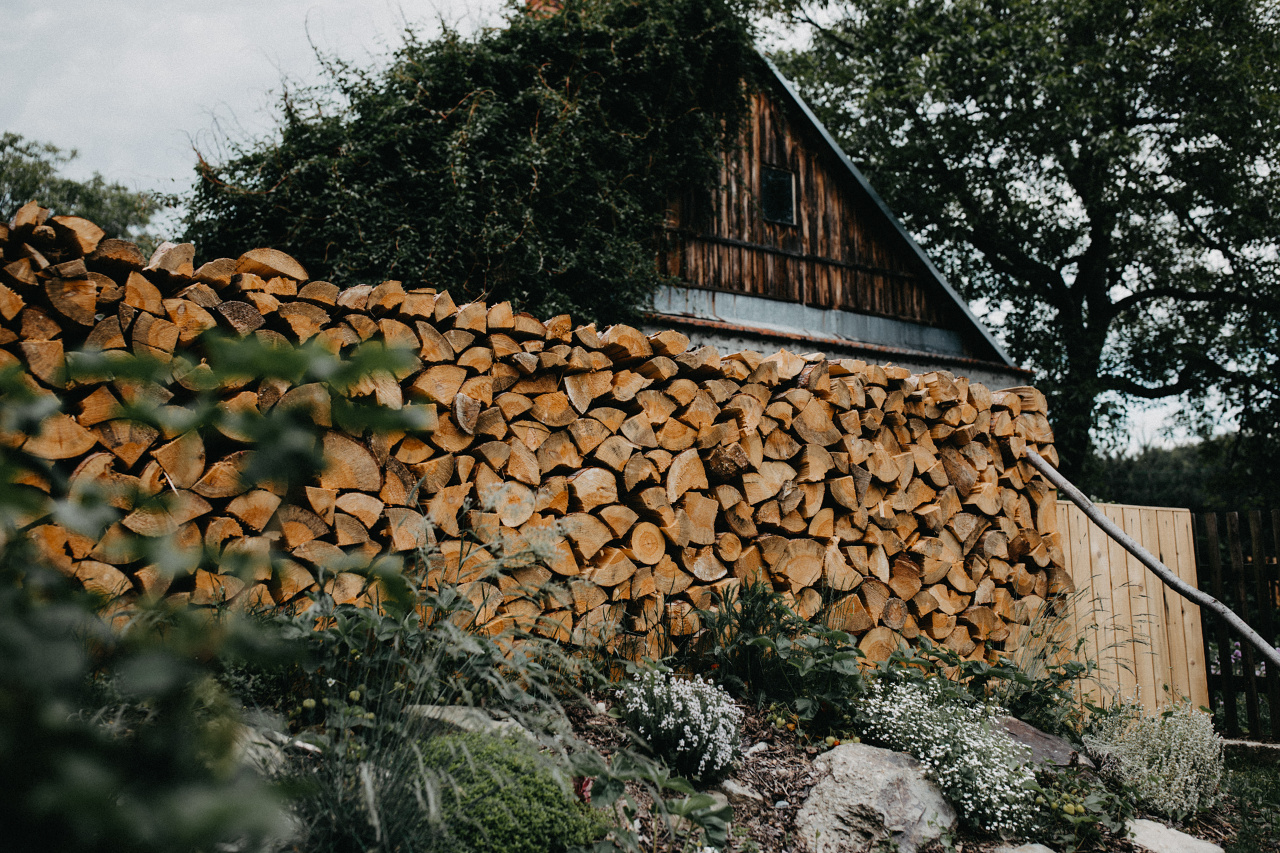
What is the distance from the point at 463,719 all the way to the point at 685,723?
90cm

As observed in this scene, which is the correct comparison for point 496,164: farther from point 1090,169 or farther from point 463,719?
point 1090,169

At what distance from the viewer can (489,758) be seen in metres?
2.07

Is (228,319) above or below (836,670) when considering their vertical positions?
above

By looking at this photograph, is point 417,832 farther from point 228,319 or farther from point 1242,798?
point 1242,798

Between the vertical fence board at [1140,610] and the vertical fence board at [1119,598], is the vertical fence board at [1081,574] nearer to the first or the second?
the vertical fence board at [1119,598]

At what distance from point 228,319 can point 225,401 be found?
292 millimetres

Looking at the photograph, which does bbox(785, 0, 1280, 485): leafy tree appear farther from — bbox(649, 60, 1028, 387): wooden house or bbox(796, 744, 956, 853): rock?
bbox(796, 744, 956, 853): rock

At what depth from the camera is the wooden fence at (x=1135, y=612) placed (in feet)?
15.3

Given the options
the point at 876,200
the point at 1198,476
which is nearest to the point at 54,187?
the point at 876,200

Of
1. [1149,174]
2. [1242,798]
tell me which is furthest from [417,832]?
[1149,174]

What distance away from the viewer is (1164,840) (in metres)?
2.87

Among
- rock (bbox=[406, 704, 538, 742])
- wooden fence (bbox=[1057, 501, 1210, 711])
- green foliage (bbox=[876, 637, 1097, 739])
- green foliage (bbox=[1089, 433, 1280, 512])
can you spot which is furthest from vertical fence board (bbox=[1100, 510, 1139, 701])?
green foliage (bbox=[1089, 433, 1280, 512])

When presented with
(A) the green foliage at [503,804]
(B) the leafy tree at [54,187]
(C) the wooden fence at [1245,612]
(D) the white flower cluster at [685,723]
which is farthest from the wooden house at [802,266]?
(B) the leafy tree at [54,187]

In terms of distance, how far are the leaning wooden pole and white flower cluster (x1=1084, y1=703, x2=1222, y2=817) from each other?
2.31 ft
